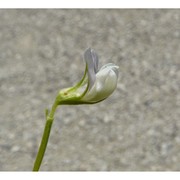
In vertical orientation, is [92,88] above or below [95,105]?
above

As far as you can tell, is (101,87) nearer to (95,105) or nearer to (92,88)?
(92,88)

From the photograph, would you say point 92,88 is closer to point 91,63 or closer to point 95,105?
point 91,63

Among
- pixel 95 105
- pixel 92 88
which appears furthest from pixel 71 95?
pixel 95 105

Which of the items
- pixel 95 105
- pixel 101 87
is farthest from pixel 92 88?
pixel 95 105

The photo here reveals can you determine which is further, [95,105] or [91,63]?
[95,105]

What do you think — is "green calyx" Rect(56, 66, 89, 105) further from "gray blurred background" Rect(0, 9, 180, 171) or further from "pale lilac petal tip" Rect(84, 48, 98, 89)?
"gray blurred background" Rect(0, 9, 180, 171)

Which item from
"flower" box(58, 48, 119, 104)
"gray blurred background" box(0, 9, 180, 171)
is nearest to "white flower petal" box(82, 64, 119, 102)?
"flower" box(58, 48, 119, 104)

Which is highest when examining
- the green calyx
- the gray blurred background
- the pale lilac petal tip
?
the pale lilac petal tip

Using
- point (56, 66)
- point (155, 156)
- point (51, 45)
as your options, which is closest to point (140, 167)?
point (155, 156)

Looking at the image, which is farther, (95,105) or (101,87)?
(95,105)
